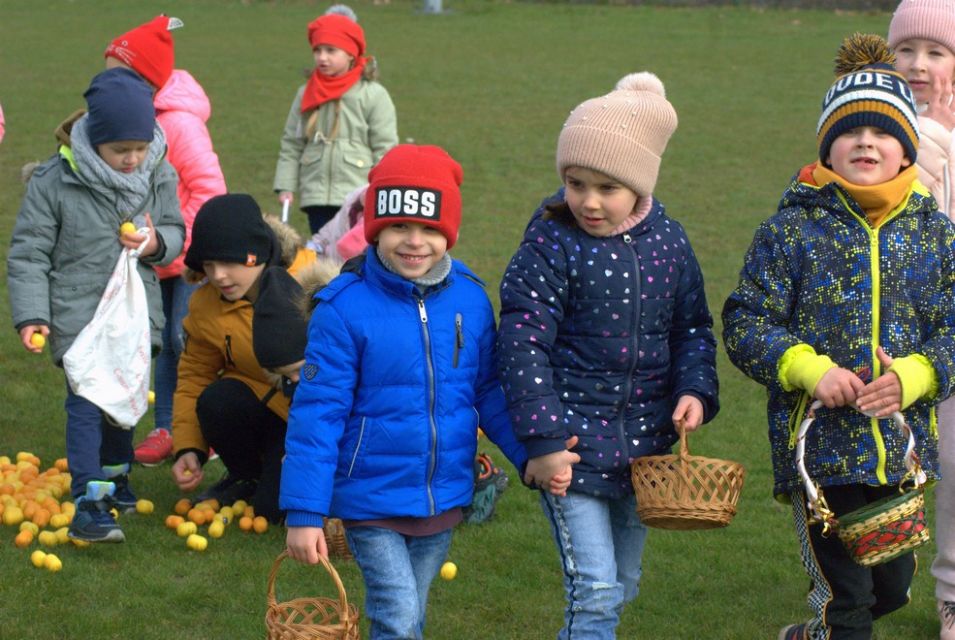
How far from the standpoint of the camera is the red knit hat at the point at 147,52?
668 cm

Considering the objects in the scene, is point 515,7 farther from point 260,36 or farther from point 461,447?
point 461,447

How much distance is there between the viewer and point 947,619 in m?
5.10

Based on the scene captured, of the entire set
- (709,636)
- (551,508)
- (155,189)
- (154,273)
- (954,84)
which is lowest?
(709,636)

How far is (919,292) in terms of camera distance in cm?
421

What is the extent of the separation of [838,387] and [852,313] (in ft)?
0.94

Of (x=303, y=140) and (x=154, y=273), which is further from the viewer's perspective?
(x=303, y=140)

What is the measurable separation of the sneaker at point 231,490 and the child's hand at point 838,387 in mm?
3287

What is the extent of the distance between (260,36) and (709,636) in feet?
73.3

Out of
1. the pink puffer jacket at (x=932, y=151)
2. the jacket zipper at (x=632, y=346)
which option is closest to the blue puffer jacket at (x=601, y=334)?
the jacket zipper at (x=632, y=346)

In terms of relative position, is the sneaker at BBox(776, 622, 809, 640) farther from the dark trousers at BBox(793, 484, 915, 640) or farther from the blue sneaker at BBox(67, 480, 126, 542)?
the blue sneaker at BBox(67, 480, 126, 542)

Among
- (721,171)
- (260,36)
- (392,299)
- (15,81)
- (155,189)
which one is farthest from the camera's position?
(260,36)

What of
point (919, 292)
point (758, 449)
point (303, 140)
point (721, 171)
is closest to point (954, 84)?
point (919, 292)

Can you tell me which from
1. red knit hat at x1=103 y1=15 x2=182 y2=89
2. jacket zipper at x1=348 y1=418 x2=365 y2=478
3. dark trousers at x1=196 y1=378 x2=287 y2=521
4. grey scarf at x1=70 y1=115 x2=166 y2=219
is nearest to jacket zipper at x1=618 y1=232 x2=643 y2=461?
jacket zipper at x1=348 y1=418 x2=365 y2=478

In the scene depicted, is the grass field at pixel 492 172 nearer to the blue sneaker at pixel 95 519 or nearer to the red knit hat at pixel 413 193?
the blue sneaker at pixel 95 519
